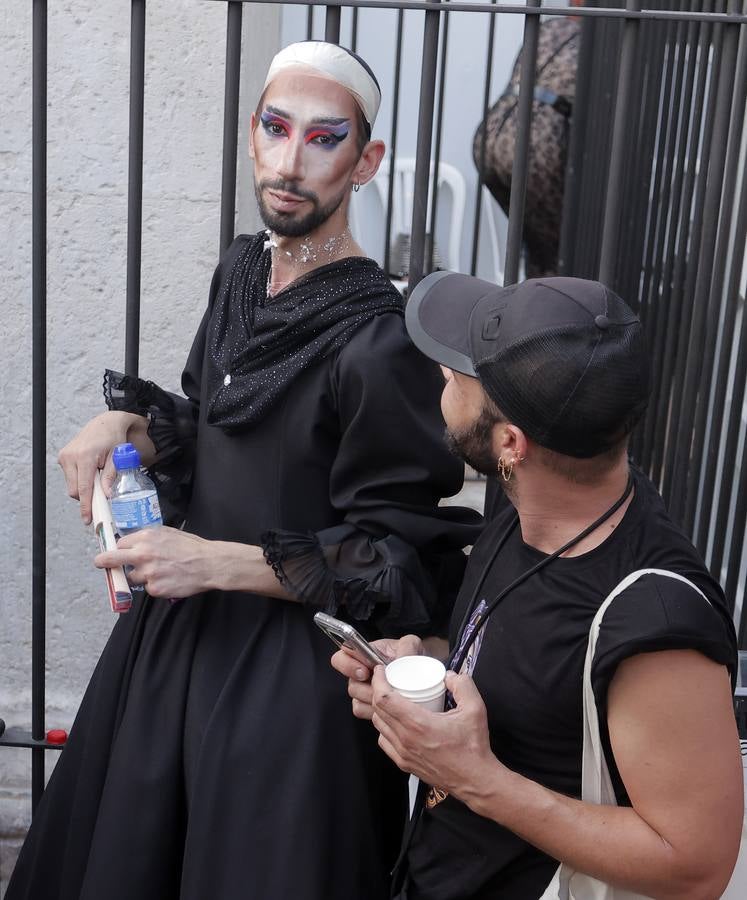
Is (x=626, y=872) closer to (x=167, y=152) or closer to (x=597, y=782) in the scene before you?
(x=597, y=782)

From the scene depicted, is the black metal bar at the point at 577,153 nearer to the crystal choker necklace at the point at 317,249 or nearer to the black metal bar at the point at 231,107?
the black metal bar at the point at 231,107

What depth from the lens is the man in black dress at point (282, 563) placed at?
1762 mm

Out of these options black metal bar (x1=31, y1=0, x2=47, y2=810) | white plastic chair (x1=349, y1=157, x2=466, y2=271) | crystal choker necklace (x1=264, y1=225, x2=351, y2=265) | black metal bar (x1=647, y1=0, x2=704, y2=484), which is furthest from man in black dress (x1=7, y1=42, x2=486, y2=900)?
white plastic chair (x1=349, y1=157, x2=466, y2=271)

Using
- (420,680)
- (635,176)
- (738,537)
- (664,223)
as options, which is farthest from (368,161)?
(635,176)

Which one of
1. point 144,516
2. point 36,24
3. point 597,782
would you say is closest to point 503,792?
point 597,782

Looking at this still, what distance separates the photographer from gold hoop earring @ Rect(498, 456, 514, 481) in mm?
1472

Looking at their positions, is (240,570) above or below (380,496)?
below

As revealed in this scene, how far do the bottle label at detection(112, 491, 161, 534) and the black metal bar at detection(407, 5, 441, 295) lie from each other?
58 centimetres

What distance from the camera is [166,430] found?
2.07m

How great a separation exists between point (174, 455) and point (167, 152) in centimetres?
124

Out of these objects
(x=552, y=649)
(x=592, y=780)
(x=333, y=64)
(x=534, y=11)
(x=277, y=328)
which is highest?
(x=534, y=11)

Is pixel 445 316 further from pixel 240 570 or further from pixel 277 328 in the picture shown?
pixel 240 570

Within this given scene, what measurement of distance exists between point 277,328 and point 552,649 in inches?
30.0

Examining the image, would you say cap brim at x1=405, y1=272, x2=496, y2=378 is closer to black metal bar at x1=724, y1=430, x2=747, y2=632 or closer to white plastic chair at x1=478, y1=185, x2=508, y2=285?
black metal bar at x1=724, y1=430, x2=747, y2=632
